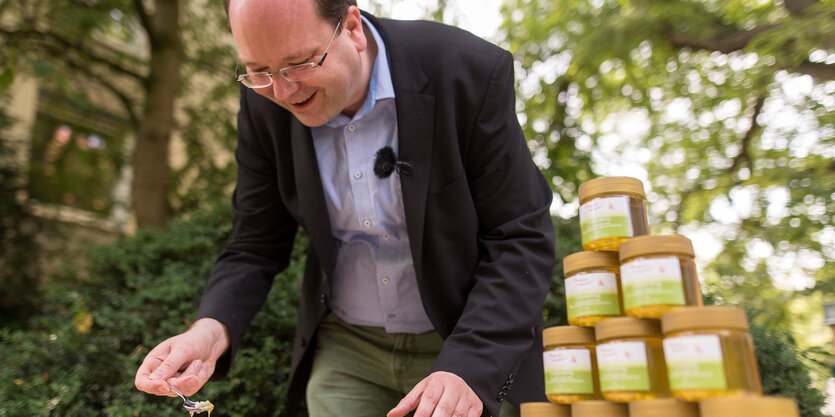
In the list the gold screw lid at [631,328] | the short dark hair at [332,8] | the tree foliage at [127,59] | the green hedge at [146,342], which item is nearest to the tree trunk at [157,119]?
the tree foliage at [127,59]

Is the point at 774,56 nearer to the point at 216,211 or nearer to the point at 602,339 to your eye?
the point at 216,211

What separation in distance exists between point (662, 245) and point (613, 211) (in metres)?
0.21

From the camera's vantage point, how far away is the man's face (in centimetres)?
183

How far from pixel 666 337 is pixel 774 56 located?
16.7 feet

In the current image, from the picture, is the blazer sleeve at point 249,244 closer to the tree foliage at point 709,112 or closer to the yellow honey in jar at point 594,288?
the yellow honey in jar at point 594,288

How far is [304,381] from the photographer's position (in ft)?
8.27

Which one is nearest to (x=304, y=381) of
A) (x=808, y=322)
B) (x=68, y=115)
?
(x=808, y=322)

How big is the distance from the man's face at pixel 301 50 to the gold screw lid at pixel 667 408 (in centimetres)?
119

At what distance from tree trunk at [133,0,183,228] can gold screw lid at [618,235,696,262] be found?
204 inches

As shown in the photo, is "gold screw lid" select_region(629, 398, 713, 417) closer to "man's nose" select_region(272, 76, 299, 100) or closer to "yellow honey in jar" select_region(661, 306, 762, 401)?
"yellow honey in jar" select_region(661, 306, 762, 401)

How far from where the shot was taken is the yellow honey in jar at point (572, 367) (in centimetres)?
154

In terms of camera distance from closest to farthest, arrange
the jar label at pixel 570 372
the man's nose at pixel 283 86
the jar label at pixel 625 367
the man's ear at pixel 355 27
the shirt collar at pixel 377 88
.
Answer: the jar label at pixel 625 367, the jar label at pixel 570 372, the man's nose at pixel 283 86, the man's ear at pixel 355 27, the shirt collar at pixel 377 88

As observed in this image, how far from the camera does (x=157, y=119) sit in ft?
20.3

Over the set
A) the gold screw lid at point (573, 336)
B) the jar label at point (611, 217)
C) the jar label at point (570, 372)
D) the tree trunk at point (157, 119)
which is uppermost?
the tree trunk at point (157, 119)
